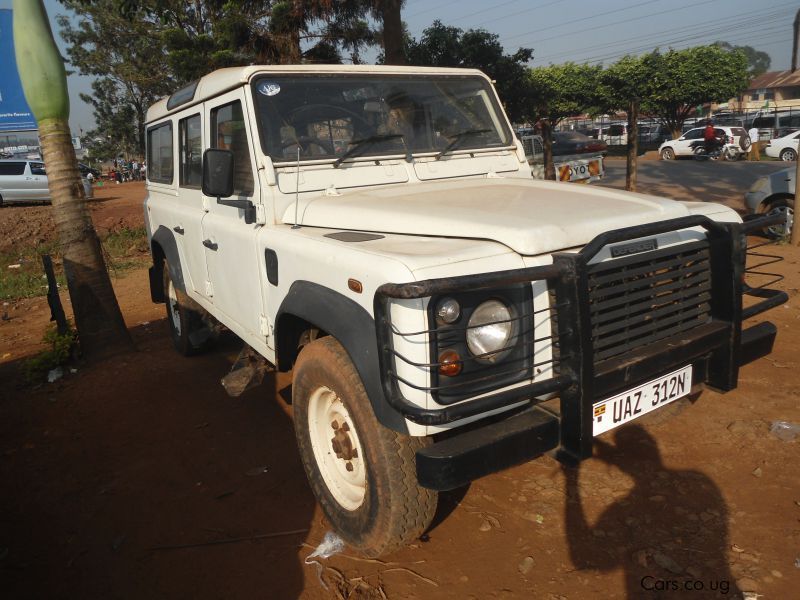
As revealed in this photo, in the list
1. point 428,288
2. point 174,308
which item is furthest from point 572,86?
point 428,288

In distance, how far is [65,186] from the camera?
5336 mm

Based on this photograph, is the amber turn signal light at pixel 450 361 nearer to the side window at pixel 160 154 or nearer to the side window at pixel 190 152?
the side window at pixel 190 152

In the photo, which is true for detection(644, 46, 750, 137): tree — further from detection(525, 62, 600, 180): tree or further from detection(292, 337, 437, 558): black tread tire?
detection(292, 337, 437, 558): black tread tire

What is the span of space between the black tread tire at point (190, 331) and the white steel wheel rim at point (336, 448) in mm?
2722

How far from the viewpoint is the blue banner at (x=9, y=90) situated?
18377 millimetres

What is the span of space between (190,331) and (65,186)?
1658 millimetres

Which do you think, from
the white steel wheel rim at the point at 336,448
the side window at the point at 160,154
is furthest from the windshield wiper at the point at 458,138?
the side window at the point at 160,154

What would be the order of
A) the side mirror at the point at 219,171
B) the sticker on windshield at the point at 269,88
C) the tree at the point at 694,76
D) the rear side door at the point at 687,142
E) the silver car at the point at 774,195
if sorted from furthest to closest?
1. the tree at the point at 694,76
2. the rear side door at the point at 687,142
3. the silver car at the point at 774,195
4. the sticker on windshield at the point at 269,88
5. the side mirror at the point at 219,171

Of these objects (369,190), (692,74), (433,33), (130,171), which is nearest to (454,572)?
(369,190)

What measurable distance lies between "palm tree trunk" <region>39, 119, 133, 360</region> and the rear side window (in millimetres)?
16105

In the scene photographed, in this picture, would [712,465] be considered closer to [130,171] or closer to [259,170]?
[259,170]

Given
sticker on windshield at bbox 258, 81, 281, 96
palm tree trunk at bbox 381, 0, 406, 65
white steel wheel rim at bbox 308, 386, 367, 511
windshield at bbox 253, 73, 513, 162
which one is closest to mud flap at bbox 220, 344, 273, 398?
white steel wheel rim at bbox 308, 386, 367, 511

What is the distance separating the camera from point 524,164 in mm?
3902

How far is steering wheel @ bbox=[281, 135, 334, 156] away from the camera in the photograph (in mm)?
3260
